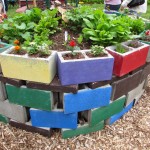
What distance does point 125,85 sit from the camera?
2297 mm

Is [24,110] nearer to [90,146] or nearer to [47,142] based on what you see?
[47,142]

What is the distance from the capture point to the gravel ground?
226 cm

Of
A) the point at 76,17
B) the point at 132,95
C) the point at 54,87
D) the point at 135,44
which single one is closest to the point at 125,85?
the point at 132,95

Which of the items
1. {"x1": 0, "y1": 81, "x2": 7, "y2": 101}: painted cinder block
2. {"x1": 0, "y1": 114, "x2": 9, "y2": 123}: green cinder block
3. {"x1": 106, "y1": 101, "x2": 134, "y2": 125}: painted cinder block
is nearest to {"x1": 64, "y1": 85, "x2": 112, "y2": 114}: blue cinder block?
{"x1": 106, "y1": 101, "x2": 134, "y2": 125}: painted cinder block

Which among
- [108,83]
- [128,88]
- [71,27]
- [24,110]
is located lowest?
[24,110]

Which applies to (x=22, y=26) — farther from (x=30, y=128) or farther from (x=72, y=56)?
(x=30, y=128)

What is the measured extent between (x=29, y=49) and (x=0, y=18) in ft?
4.65

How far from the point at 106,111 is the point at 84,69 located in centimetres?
68

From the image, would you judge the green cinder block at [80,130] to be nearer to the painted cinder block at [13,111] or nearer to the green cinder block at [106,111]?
the green cinder block at [106,111]

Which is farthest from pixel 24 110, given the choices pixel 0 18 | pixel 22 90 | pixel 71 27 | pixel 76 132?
pixel 0 18

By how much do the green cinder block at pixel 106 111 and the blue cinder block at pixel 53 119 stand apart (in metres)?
0.20

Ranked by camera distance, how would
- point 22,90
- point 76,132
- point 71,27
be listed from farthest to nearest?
point 71,27 < point 76,132 < point 22,90

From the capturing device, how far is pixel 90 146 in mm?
2277

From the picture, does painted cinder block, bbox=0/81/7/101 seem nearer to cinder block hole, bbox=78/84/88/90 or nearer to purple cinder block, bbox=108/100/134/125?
cinder block hole, bbox=78/84/88/90
